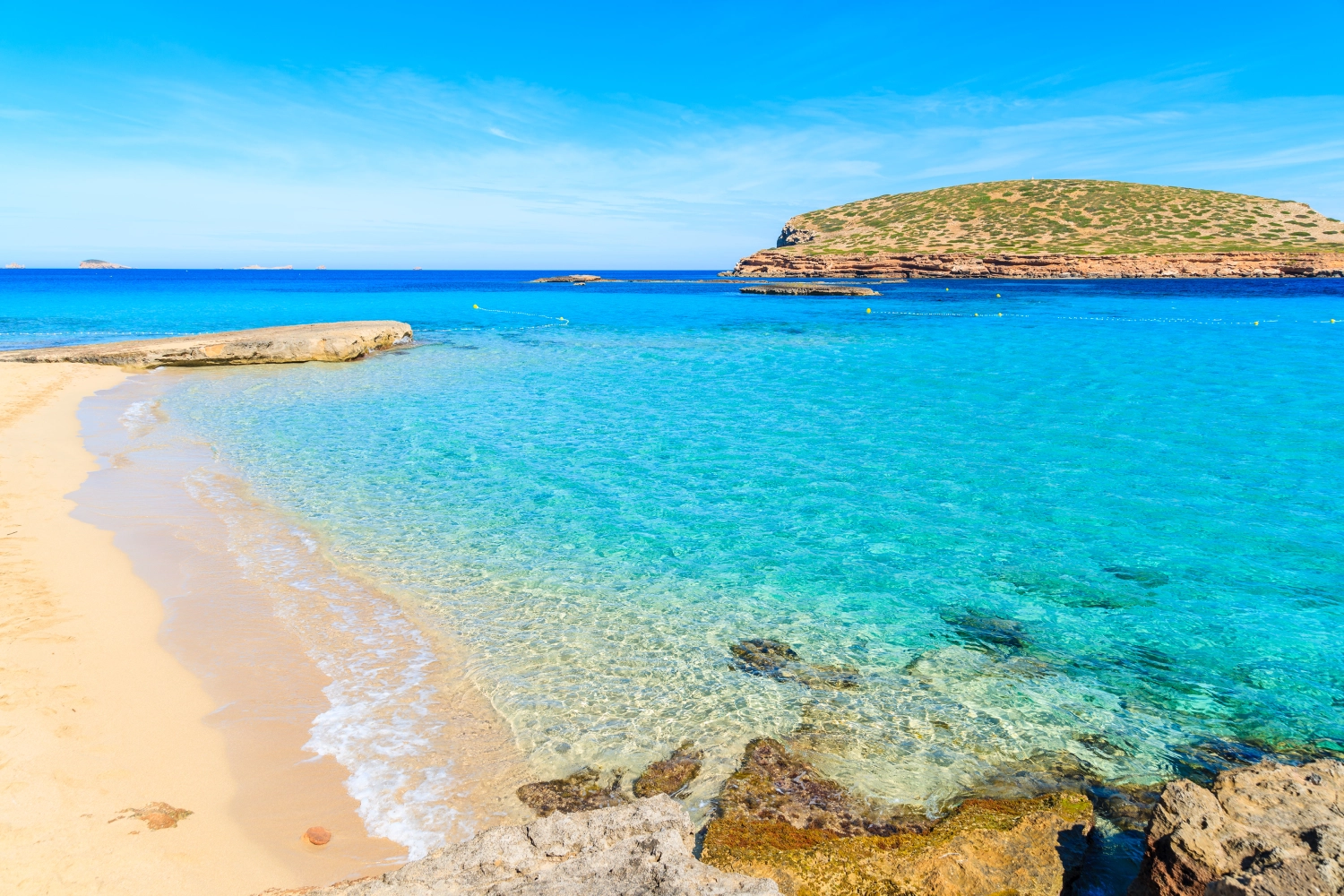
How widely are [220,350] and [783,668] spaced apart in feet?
85.7

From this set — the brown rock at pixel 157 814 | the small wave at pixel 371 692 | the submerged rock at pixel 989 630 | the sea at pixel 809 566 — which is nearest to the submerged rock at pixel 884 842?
the sea at pixel 809 566

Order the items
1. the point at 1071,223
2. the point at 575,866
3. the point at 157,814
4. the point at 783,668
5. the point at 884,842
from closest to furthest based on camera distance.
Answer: the point at 575,866
the point at 884,842
the point at 157,814
the point at 783,668
the point at 1071,223

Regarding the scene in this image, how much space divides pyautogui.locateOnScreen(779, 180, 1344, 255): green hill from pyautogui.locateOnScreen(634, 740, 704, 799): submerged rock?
99319 mm

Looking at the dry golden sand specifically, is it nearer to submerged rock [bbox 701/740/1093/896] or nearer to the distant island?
submerged rock [bbox 701/740/1093/896]

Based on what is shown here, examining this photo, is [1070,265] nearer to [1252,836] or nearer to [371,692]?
[1252,836]

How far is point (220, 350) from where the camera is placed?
2491 cm

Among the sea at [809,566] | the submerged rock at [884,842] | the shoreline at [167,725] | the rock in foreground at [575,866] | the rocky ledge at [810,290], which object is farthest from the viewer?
the rocky ledge at [810,290]

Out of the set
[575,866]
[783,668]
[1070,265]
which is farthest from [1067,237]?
[575,866]

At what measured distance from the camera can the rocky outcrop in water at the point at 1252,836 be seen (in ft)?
9.27

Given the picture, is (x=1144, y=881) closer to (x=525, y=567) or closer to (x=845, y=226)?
(x=525, y=567)

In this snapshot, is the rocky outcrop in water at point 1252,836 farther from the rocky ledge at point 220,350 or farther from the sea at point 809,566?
the rocky ledge at point 220,350

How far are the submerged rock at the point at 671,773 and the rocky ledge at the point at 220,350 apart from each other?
25269 millimetres

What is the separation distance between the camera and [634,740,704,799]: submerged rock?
4.51 m

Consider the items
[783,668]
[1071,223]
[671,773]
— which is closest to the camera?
[671,773]
